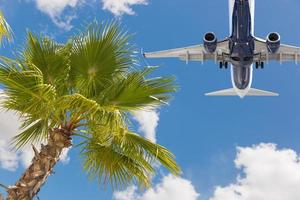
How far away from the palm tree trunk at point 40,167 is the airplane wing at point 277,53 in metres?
27.0

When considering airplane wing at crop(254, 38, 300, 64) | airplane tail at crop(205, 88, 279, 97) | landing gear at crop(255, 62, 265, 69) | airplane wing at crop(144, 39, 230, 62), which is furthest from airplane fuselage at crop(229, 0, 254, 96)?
airplane tail at crop(205, 88, 279, 97)

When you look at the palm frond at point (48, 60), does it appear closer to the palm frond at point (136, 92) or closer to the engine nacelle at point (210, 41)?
the palm frond at point (136, 92)

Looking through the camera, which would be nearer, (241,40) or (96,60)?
(96,60)

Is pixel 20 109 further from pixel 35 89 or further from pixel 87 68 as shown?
pixel 87 68

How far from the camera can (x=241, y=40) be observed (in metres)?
27.5

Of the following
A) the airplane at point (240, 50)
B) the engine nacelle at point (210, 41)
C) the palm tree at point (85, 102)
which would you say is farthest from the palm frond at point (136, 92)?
the engine nacelle at point (210, 41)

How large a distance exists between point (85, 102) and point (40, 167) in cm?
117

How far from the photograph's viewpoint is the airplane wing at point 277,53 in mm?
32500

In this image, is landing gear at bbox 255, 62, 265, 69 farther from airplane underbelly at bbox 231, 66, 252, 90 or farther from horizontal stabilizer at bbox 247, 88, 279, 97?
horizontal stabilizer at bbox 247, 88, 279, 97

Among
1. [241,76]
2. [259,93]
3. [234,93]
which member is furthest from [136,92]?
[259,93]

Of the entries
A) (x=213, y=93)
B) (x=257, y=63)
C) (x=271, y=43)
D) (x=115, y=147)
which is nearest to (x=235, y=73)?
(x=257, y=63)

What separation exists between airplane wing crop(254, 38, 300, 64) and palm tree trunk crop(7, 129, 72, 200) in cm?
2700

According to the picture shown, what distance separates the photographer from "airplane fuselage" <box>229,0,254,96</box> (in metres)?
25.4

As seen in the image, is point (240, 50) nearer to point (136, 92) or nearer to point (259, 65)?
point (259, 65)
